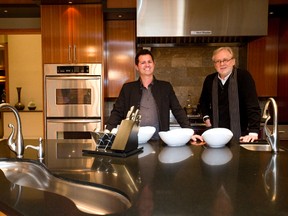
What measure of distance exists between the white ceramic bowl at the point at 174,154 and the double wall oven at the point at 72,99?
195cm

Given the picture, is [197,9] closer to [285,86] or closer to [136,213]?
[285,86]

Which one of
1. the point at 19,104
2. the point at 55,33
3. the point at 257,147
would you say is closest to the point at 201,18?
the point at 55,33

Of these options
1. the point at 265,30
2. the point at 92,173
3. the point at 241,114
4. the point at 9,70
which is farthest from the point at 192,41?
the point at 9,70

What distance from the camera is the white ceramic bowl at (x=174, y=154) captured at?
1.50 m

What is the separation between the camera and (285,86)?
12.2 feet

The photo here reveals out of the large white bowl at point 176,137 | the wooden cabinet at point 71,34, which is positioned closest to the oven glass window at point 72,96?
the wooden cabinet at point 71,34

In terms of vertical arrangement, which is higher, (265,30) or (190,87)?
(265,30)

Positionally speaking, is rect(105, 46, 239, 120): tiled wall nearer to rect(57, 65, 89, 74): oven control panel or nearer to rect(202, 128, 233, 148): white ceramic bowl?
rect(57, 65, 89, 74): oven control panel

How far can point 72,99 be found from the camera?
3.65 metres

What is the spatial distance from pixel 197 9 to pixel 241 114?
1294 millimetres

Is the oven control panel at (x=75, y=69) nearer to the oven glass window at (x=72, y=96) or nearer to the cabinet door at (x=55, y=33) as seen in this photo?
the cabinet door at (x=55, y=33)

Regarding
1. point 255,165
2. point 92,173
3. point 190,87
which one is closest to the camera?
point 92,173

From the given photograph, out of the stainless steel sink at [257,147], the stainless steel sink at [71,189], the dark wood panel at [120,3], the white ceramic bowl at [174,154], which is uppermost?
the dark wood panel at [120,3]

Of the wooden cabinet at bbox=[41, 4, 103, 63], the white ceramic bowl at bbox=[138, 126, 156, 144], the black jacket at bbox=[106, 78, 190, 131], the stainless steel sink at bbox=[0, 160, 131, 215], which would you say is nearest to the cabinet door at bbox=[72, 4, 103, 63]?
the wooden cabinet at bbox=[41, 4, 103, 63]
